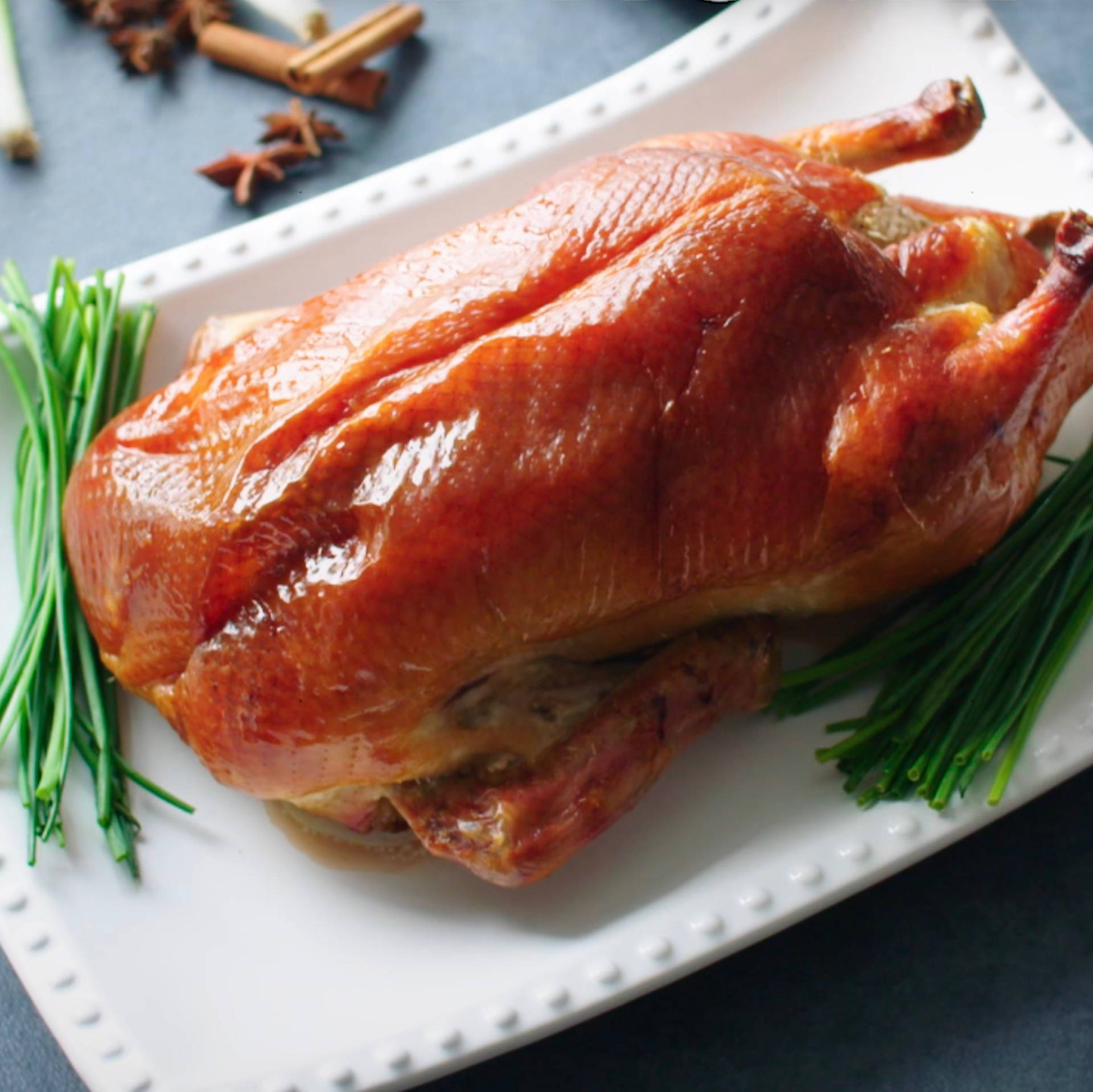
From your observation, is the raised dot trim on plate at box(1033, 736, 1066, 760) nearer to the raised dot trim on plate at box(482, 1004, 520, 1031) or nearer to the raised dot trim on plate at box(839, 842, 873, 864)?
the raised dot trim on plate at box(839, 842, 873, 864)

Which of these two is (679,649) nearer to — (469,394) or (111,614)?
(469,394)

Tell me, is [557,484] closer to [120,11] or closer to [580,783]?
[580,783]

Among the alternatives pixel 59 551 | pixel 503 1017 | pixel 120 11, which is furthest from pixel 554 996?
pixel 120 11

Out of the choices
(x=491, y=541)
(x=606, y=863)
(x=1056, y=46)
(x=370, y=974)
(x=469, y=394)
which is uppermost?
(x=1056, y=46)

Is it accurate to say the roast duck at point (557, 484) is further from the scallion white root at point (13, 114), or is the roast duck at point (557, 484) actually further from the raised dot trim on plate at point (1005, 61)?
the scallion white root at point (13, 114)

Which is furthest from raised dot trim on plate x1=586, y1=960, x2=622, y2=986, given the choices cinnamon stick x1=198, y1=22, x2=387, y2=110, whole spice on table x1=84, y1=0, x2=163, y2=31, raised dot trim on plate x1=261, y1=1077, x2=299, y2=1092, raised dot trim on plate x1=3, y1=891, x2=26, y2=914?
whole spice on table x1=84, y1=0, x2=163, y2=31

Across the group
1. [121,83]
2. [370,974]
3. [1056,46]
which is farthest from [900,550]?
[121,83]
